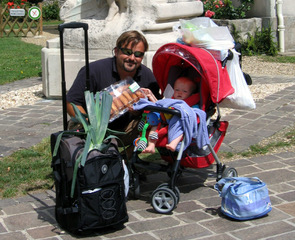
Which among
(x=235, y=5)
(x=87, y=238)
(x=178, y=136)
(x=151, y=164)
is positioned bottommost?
(x=87, y=238)

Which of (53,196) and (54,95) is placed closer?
(53,196)

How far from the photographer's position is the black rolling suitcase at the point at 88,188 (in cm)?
343

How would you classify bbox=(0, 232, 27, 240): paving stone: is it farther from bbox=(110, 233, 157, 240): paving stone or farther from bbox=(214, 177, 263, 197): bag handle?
bbox=(214, 177, 263, 197): bag handle

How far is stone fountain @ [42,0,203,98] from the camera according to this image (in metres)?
7.41

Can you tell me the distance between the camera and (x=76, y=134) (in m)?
3.72

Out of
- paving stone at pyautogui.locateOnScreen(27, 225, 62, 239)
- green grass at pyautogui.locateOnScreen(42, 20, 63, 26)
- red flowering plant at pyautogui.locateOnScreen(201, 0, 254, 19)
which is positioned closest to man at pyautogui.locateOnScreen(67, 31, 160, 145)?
paving stone at pyautogui.locateOnScreen(27, 225, 62, 239)

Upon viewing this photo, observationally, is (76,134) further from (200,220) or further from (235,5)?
(235,5)

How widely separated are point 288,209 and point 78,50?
4616 mm

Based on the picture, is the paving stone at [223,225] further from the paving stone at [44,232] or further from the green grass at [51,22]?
the green grass at [51,22]

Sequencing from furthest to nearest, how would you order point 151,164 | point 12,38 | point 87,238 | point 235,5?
point 12,38 → point 235,5 → point 151,164 → point 87,238

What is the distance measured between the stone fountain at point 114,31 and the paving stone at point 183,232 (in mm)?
3847

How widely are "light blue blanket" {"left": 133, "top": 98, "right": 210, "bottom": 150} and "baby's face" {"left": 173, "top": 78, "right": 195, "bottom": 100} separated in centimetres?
30

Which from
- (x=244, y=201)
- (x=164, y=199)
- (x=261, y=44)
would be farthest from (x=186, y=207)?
(x=261, y=44)

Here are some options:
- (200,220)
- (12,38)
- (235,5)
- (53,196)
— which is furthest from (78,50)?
(12,38)
